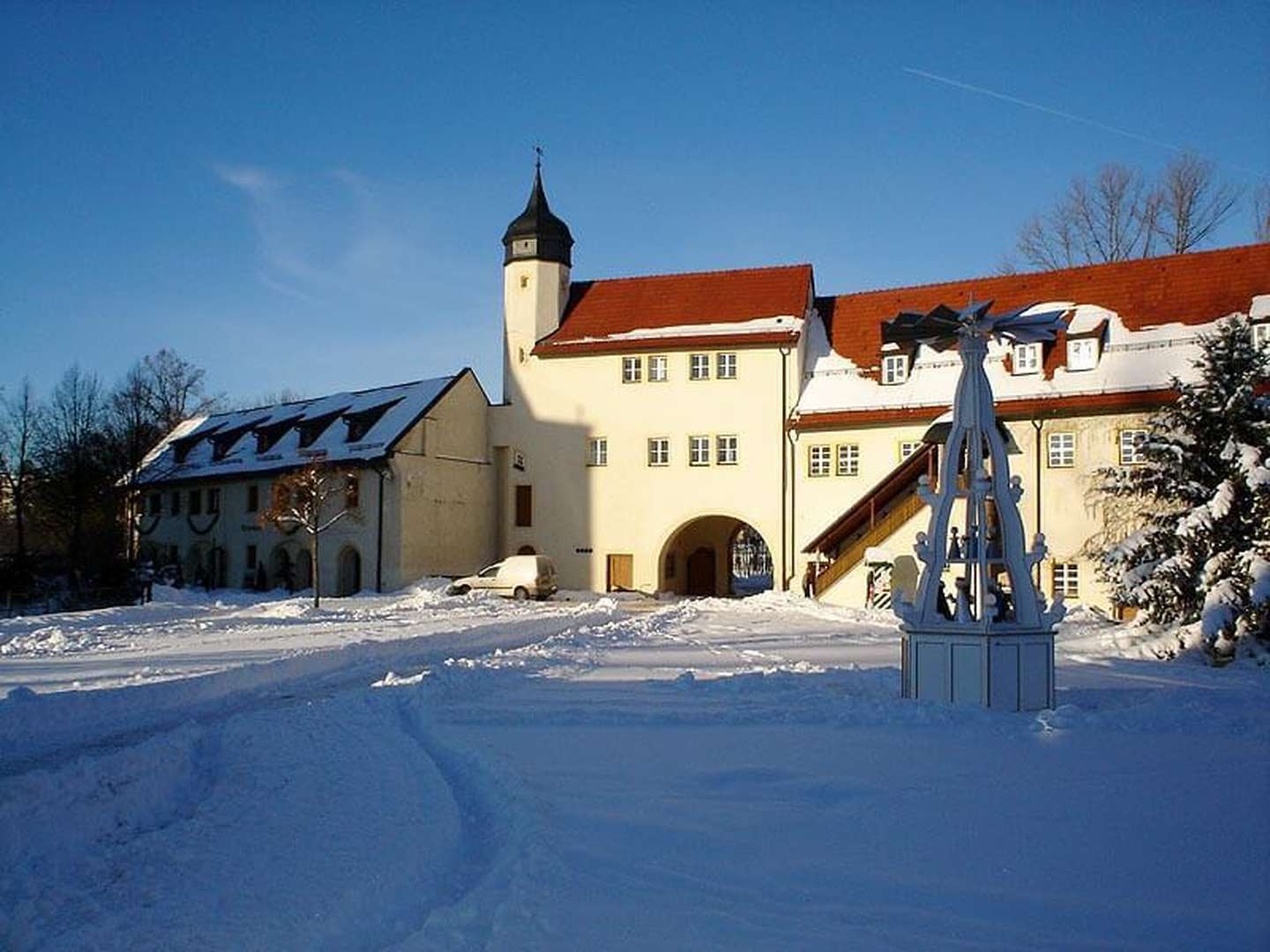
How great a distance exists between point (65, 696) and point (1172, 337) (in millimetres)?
28531

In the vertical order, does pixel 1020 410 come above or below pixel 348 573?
above

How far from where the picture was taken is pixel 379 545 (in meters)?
37.1

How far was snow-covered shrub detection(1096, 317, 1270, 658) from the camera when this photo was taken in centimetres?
1839

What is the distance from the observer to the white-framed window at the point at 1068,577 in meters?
30.0

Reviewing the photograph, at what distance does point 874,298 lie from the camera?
37.5 meters

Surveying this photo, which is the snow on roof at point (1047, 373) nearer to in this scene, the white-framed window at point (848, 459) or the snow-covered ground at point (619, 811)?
the white-framed window at point (848, 459)

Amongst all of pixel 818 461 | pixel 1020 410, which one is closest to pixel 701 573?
pixel 818 461

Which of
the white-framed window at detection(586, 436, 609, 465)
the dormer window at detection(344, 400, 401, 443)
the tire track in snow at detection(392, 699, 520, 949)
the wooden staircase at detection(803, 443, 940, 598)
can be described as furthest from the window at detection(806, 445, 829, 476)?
the tire track in snow at detection(392, 699, 520, 949)

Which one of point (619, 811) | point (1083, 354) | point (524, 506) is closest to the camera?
point (619, 811)

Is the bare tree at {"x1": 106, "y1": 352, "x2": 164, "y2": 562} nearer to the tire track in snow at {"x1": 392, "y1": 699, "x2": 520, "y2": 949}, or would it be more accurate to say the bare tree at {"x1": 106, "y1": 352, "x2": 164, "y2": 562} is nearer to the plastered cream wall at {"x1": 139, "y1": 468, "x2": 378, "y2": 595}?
A: the plastered cream wall at {"x1": 139, "y1": 468, "x2": 378, "y2": 595}

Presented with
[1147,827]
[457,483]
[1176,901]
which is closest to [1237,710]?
[1147,827]

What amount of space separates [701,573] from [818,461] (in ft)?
28.6

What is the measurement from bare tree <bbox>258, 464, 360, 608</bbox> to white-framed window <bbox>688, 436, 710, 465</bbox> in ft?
37.7

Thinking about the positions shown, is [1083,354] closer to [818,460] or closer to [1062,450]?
[1062,450]
